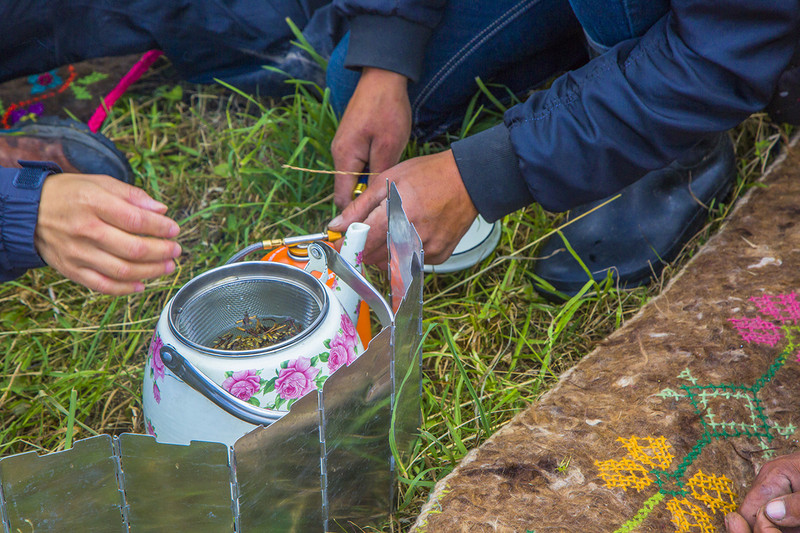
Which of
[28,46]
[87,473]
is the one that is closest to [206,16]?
[28,46]

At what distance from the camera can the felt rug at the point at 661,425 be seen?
0.98m

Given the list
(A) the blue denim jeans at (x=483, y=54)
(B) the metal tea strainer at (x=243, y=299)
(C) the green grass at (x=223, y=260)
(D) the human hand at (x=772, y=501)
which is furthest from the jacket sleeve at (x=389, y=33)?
(D) the human hand at (x=772, y=501)

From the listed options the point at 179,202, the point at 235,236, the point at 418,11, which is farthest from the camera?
the point at 179,202

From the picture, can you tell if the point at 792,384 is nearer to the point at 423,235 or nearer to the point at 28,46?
the point at 423,235

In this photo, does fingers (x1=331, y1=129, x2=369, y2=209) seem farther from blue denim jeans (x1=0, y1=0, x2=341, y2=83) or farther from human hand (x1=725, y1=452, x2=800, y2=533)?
human hand (x1=725, y1=452, x2=800, y2=533)

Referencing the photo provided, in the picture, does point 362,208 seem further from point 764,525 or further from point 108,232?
point 764,525

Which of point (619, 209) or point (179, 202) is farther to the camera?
point (179, 202)

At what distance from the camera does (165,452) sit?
2.60 ft

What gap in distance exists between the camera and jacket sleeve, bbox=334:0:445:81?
1.50 meters

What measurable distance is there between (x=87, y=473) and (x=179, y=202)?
1.16m

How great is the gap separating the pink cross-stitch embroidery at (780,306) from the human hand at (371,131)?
0.77 m

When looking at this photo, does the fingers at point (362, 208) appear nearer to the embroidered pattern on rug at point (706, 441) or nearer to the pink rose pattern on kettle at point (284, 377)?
the pink rose pattern on kettle at point (284, 377)

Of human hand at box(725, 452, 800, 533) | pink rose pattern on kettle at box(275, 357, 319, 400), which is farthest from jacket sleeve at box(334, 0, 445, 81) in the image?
human hand at box(725, 452, 800, 533)

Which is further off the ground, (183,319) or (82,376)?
(183,319)
